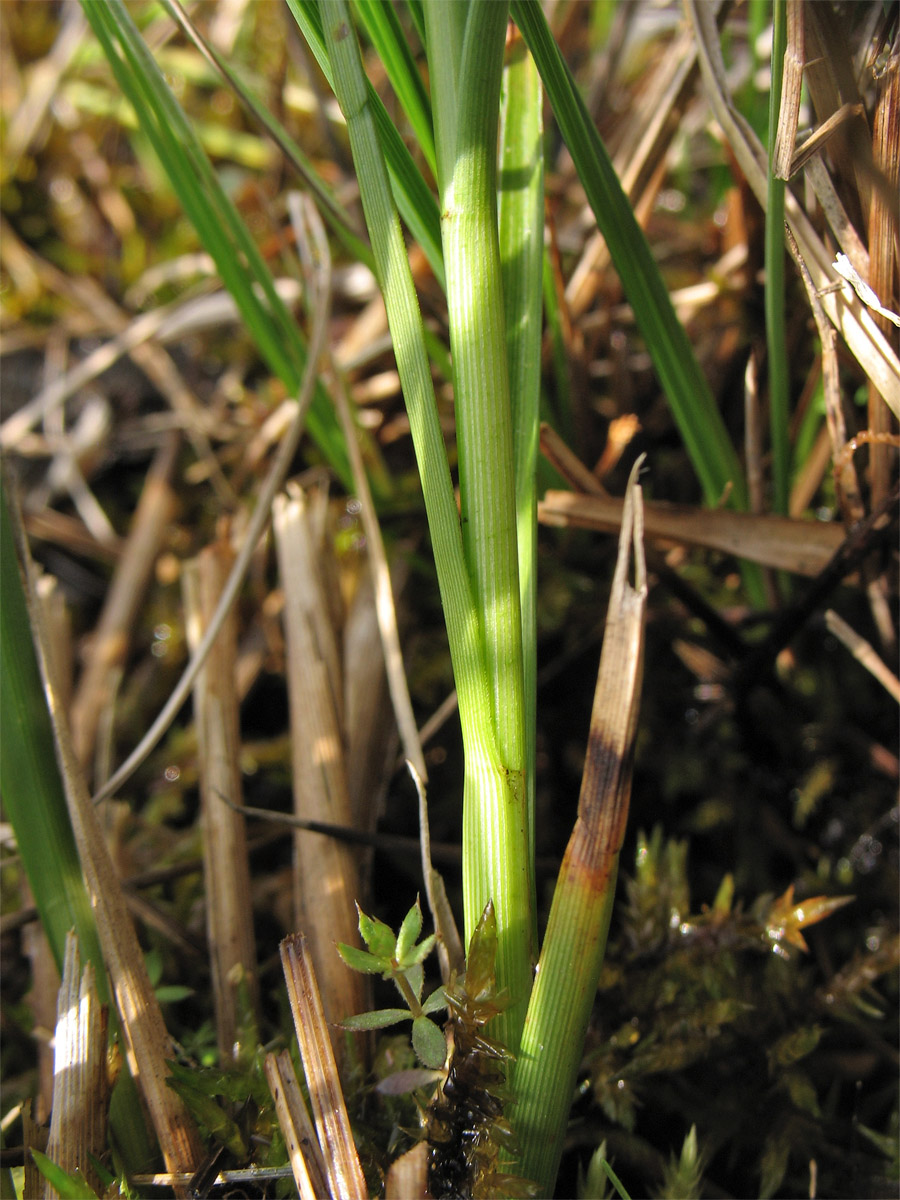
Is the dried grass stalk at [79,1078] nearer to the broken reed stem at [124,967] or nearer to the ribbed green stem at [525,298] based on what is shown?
the broken reed stem at [124,967]

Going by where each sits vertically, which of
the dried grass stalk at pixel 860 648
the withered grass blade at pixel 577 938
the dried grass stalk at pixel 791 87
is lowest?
the withered grass blade at pixel 577 938

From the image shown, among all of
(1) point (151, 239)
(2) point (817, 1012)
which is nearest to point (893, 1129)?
(2) point (817, 1012)

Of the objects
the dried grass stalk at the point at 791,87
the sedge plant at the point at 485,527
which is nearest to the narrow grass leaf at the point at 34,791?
the sedge plant at the point at 485,527

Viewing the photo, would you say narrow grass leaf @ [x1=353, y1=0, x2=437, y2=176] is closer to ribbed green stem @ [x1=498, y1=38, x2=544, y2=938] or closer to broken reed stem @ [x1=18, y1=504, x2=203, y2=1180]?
ribbed green stem @ [x1=498, y1=38, x2=544, y2=938]

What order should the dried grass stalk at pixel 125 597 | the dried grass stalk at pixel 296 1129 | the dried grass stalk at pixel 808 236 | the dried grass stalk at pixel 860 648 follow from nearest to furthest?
the dried grass stalk at pixel 296 1129 < the dried grass stalk at pixel 808 236 < the dried grass stalk at pixel 860 648 < the dried grass stalk at pixel 125 597

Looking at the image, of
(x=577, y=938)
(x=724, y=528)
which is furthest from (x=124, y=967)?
(x=724, y=528)

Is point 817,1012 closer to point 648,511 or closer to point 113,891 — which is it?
point 648,511
